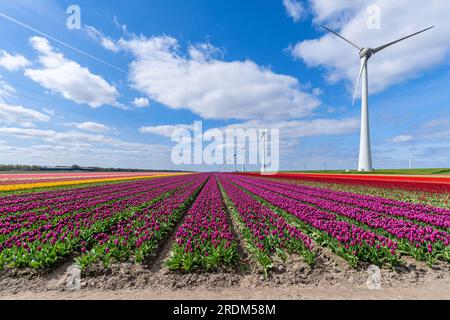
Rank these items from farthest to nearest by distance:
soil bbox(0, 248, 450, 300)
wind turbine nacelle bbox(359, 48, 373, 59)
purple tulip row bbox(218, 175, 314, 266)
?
wind turbine nacelle bbox(359, 48, 373, 59) < purple tulip row bbox(218, 175, 314, 266) < soil bbox(0, 248, 450, 300)

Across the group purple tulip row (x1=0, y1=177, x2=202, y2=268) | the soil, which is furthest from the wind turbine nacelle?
purple tulip row (x1=0, y1=177, x2=202, y2=268)

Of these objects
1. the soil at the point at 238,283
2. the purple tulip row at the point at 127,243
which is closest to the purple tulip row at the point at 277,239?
the soil at the point at 238,283

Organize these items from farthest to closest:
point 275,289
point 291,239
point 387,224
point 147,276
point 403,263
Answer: point 387,224 → point 291,239 → point 403,263 → point 147,276 → point 275,289

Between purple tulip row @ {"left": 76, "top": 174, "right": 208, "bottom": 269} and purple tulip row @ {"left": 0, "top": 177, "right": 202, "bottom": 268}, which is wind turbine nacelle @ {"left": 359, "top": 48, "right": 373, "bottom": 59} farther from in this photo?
purple tulip row @ {"left": 0, "top": 177, "right": 202, "bottom": 268}

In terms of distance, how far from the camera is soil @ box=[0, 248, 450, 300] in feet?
13.9

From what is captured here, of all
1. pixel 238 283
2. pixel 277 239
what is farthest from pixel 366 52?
pixel 238 283

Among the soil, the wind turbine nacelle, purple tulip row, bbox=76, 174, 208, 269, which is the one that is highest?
the wind turbine nacelle

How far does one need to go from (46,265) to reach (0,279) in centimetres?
81

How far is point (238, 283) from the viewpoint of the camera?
4.67 m

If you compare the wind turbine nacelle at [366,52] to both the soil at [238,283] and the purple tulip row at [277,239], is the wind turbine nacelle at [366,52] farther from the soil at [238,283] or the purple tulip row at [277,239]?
the soil at [238,283]
